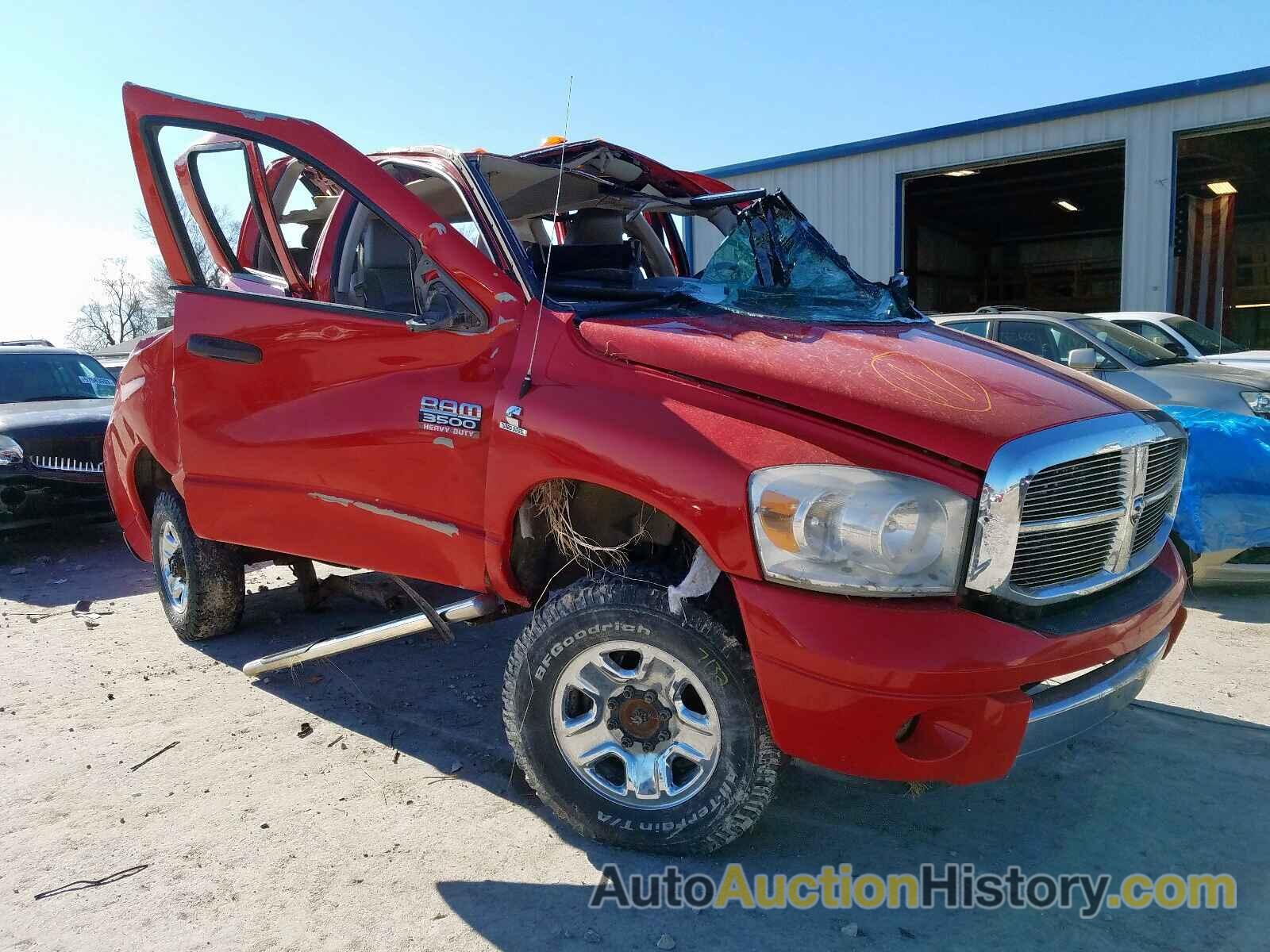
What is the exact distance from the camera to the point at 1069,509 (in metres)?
2.46

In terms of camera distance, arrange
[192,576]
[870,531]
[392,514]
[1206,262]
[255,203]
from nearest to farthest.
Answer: [870,531]
[392,514]
[255,203]
[192,576]
[1206,262]

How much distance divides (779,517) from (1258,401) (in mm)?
4927

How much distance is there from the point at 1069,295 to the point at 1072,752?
25.9m

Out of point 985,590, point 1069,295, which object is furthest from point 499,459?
point 1069,295

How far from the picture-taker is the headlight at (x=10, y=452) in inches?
271

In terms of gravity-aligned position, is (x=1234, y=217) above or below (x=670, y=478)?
above

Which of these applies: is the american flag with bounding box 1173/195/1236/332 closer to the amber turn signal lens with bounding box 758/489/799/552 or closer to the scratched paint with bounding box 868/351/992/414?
the scratched paint with bounding box 868/351/992/414

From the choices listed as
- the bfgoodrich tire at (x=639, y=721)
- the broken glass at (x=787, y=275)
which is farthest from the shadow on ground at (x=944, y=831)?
the broken glass at (x=787, y=275)

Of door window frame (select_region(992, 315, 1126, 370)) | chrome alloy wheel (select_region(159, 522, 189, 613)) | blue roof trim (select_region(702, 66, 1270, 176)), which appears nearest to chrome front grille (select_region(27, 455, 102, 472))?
chrome alloy wheel (select_region(159, 522, 189, 613))

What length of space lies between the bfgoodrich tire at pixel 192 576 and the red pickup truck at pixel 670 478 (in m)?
0.73

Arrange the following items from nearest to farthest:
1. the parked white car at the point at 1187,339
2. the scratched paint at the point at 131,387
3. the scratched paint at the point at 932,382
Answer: the scratched paint at the point at 932,382 < the scratched paint at the point at 131,387 < the parked white car at the point at 1187,339

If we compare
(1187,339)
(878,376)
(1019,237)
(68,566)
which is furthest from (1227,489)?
(1019,237)

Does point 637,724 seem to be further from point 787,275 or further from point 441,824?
point 787,275

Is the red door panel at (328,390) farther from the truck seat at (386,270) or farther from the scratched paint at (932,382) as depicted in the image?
the scratched paint at (932,382)
